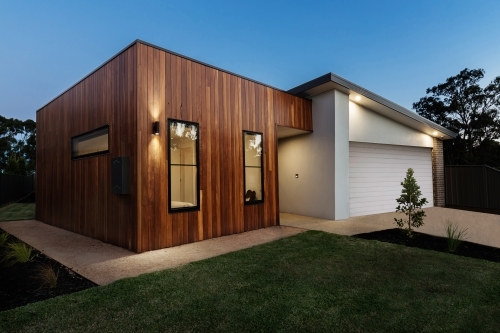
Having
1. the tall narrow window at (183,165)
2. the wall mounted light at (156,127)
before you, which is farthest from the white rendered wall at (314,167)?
the wall mounted light at (156,127)

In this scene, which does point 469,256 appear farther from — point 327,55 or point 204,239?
point 327,55

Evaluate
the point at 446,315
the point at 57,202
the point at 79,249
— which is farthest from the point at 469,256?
the point at 57,202

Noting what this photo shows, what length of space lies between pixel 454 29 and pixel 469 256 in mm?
12156

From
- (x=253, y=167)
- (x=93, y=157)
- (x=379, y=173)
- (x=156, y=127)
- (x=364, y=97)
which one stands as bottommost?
(x=379, y=173)

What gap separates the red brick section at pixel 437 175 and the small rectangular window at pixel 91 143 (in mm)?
11400

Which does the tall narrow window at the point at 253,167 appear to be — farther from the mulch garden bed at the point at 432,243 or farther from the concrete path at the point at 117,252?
the mulch garden bed at the point at 432,243

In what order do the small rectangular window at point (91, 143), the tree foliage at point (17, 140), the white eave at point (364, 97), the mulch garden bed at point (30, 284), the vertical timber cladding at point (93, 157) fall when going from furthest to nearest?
1. the tree foliage at point (17, 140)
2. the white eave at point (364, 97)
3. the small rectangular window at point (91, 143)
4. the vertical timber cladding at point (93, 157)
5. the mulch garden bed at point (30, 284)

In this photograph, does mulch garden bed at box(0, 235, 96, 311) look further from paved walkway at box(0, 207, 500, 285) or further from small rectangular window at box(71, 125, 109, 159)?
small rectangular window at box(71, 125, 109, 159)

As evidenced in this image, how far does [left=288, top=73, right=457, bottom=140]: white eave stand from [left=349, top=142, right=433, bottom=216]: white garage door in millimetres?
1003

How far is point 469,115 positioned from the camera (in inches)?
728

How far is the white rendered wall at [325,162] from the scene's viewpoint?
290 inches

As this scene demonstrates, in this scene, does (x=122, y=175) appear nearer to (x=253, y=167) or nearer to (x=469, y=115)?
(x=253, y=167)

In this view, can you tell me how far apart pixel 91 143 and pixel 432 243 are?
7.15 m

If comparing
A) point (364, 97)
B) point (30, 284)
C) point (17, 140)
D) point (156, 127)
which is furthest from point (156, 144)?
point (17, 140)
